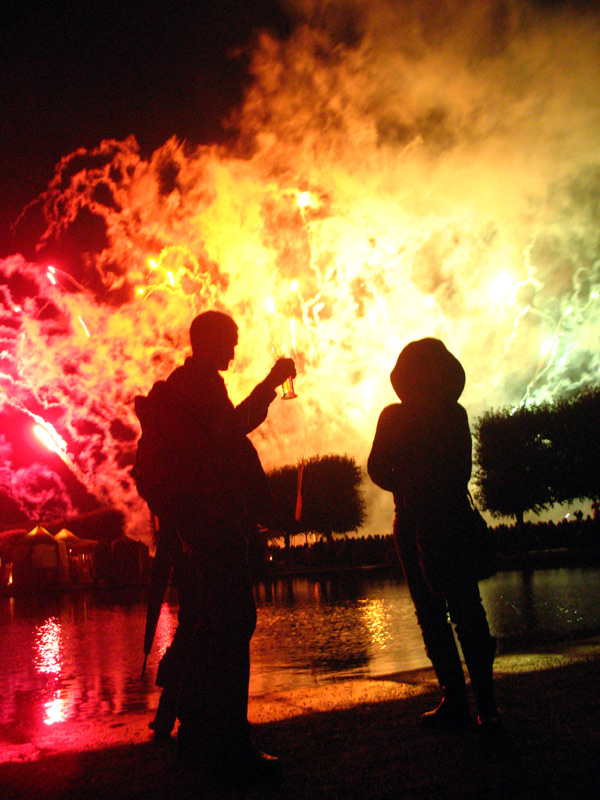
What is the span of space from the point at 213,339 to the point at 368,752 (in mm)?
1813

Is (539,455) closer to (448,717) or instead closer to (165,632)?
(165,632)

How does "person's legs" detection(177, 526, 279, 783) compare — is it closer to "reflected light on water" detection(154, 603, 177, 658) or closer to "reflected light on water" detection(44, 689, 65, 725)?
"reflected light on water" detection(44, 689, 65, 725)

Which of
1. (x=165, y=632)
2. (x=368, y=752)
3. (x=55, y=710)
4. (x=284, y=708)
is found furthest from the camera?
(x=165, y=632)

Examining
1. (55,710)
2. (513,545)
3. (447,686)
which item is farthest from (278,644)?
(513,545)

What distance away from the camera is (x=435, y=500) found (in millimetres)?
3252

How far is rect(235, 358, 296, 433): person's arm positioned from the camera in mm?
3186

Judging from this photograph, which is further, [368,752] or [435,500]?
[435,500]

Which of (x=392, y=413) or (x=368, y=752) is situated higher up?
(x=392, y=413)

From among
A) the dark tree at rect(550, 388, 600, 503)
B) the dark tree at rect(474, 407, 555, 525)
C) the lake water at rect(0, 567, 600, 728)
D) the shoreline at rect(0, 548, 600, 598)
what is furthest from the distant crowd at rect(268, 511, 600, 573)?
the lake water at rect(0, 567, 600, 728)

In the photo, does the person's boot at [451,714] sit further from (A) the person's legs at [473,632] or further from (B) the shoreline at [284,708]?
(B) the shoreline at [284,708]

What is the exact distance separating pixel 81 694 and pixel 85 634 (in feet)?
20.0

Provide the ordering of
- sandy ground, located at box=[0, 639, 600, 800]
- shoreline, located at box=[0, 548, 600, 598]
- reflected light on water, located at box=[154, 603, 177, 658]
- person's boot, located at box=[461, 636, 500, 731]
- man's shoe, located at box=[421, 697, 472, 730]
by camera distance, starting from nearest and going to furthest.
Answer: sandy ground, located at box=[0, 639, 600, 800] → person's boot, located at box=[461, 636, 500, 731] → man's shoe, located at box=[421, 697, 472, 730] → reflected light on water, located at box=[154, 603, 177, 658] → shoreline, located at box=[0, 548, 600, 598]

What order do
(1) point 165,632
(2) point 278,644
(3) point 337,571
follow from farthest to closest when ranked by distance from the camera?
(3) point 337,571 < (1) point 165,632 < (2) point 278,644

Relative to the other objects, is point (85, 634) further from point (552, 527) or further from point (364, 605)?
point (552, 527)
